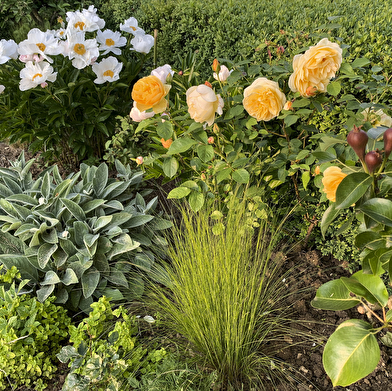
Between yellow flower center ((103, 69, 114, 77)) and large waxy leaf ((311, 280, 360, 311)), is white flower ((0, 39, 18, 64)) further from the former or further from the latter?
large waxy leaf ((311, 280, 360, 311))

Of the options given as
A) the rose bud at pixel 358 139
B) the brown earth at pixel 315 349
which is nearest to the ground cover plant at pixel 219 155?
the rose bud at pixel 358 139

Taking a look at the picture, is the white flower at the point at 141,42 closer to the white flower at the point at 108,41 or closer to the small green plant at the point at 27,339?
the white flower at the point at 108,41

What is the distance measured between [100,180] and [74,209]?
38 centimetres

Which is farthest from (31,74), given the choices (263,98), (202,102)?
(263,98)

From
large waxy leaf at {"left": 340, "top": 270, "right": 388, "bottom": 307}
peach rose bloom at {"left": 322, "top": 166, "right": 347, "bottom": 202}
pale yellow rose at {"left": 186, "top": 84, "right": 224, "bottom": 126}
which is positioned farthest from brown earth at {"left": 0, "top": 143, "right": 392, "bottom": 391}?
pale yellow rose at {"left": 186, "top": 84, "right": 224, "bottom": 126}

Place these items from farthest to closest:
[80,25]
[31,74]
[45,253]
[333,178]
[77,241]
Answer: [80,25], [31,74], [77,241], [45,253], [333,178]

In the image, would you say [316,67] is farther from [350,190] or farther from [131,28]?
[131,28]

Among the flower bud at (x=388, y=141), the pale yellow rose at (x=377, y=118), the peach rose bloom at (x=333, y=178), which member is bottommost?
the pale yellow rose at (x=377, y=118)

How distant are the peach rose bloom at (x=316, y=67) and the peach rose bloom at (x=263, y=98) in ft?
0.32

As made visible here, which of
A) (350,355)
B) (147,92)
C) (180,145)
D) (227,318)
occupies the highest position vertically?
(147,92)

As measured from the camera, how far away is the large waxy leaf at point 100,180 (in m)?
2.48

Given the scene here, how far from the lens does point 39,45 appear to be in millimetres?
2498

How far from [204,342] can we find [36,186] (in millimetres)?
1590

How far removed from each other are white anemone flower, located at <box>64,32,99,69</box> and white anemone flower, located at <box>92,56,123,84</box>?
10 cm
